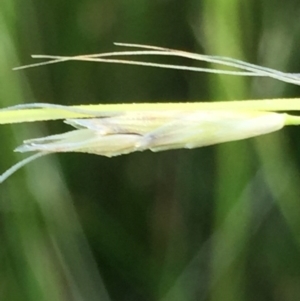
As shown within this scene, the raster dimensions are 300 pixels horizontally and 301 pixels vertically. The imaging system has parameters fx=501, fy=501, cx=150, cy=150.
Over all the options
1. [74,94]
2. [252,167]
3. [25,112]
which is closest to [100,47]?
[74,94]

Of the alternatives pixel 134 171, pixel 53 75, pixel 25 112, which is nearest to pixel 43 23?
pixel 53 75

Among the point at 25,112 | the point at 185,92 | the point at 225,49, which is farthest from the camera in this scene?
the point at 185,92

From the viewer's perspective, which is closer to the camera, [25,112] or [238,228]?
[25,112]

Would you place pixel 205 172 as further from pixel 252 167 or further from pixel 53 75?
pixel 53 75

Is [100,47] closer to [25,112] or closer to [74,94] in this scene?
[74,94]

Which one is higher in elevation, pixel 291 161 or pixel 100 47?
pixel 100 47

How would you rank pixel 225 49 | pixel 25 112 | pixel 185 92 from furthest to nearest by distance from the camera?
1. pixel 185 92
2. pixel 225 49
3. pixel 25 112
